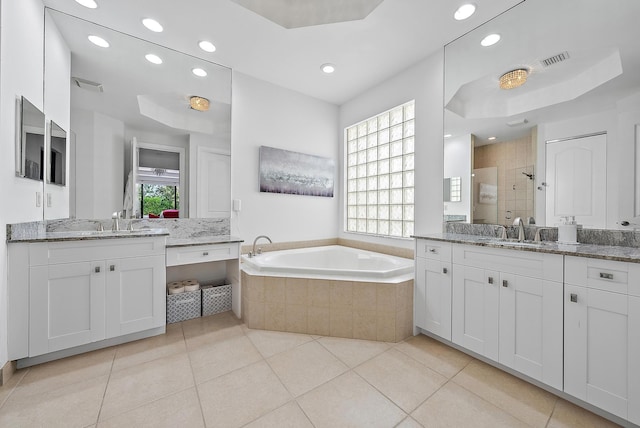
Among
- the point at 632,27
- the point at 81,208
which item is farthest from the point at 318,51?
the point at 81,208

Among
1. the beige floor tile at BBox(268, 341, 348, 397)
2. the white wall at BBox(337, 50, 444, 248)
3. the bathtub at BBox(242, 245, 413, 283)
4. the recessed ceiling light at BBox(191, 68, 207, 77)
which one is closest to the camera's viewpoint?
the beige floor tile at BBox(268, 341, 348, 397)

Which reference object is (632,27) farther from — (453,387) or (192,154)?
(192,154)

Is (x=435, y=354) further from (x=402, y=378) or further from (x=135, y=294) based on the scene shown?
(x=135, y=294)

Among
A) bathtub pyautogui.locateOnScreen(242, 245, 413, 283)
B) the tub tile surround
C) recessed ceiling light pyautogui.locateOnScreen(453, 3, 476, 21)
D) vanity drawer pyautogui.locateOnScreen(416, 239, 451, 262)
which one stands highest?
recessed ceiling light pyautogui.locateOnScreen(453, 3, 476, 21)

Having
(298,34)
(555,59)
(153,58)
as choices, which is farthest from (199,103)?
(555,59)

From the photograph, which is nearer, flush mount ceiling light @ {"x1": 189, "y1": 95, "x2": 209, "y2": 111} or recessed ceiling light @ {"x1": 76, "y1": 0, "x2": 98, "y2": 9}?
recessed ceiling light @ {"x1": 76, "y1": 0, "x2": 98, "y2": 9}

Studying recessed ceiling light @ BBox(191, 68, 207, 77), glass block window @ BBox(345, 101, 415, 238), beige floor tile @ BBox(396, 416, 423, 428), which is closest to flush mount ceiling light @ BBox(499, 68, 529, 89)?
glass block window @ BBox(345, 101, 415, 238)

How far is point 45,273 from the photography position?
1723mm

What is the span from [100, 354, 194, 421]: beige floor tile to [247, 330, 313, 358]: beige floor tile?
0.50m

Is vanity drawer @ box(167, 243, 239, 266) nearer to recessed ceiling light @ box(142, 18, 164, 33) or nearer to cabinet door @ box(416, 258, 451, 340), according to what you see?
cabinet door @ box(416, 258, 451, 340)

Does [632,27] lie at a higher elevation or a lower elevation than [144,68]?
lower

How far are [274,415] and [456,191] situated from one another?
223 centimetres

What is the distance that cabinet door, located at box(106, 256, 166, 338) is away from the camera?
1.95 metres

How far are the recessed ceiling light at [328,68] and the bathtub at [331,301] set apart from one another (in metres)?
2.12
